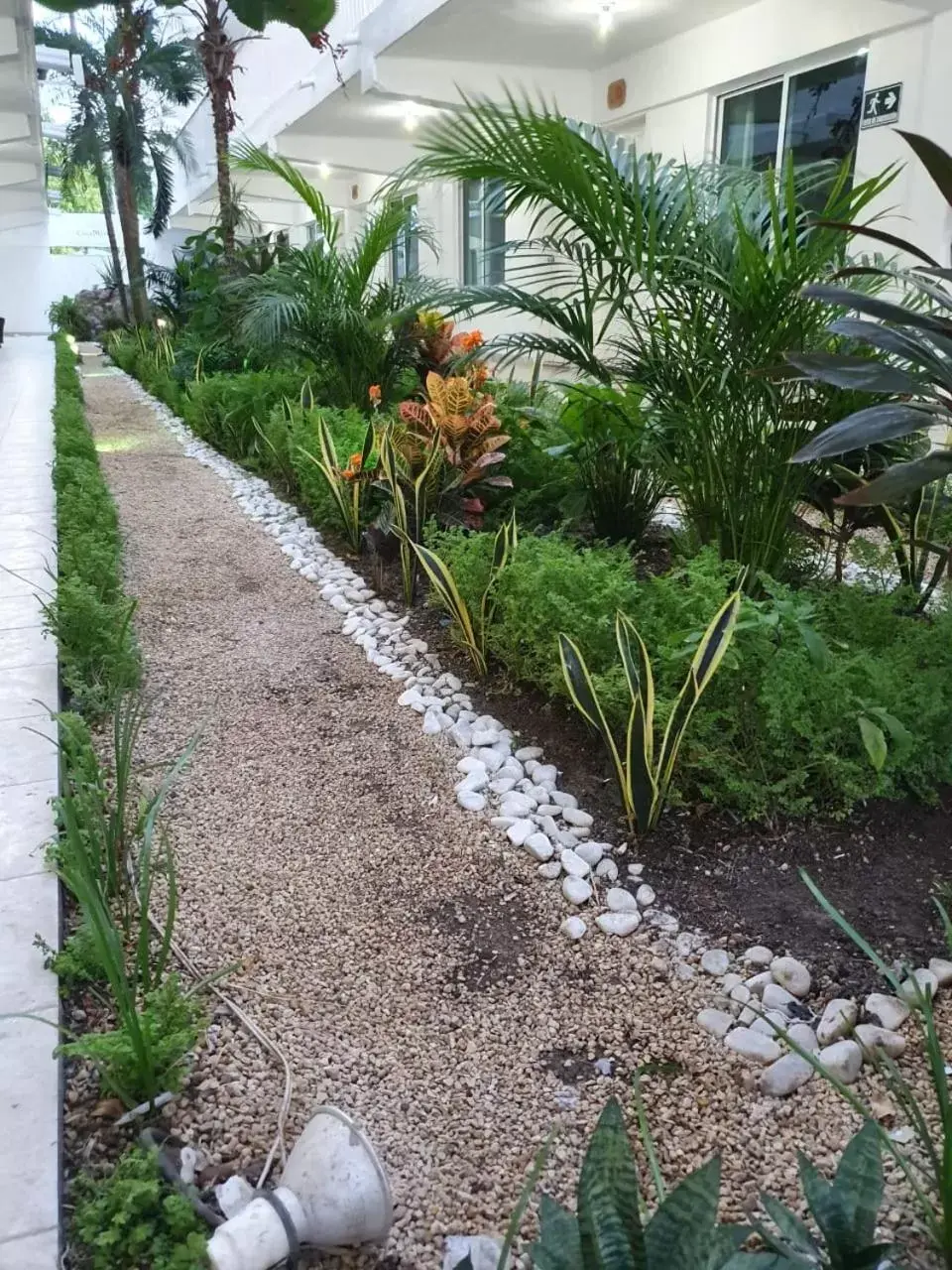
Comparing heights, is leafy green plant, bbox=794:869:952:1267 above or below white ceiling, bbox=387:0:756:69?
below

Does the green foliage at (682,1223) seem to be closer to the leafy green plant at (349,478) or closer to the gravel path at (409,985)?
the gravel path at (409,985)

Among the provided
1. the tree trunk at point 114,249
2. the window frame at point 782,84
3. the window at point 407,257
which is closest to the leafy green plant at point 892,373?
the window frame at point 782,84

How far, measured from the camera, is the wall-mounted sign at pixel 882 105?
5117 mm

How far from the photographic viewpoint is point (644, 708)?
208 cm

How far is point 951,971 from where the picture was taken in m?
1.78

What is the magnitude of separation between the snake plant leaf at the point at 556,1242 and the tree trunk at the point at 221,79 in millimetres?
9154

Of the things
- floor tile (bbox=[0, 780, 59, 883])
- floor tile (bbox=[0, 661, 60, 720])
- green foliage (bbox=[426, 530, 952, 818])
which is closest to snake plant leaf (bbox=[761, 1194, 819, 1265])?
green foliage (bbox=[426, 530, 952, 818])

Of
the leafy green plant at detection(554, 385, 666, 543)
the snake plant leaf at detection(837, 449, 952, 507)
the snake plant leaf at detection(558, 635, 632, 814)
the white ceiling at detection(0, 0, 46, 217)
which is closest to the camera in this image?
the snake plant leaf at detection(837, 449, 952, 507)

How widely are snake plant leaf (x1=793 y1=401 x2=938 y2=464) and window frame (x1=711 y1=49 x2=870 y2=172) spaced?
4057mm

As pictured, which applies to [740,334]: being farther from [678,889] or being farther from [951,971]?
[951,971]

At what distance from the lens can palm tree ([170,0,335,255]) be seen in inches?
312

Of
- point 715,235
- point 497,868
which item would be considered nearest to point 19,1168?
point 497,868

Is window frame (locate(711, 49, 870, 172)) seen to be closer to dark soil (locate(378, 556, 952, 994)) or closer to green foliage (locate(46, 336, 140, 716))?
green foliage (locate(46, 336, 140, 716))

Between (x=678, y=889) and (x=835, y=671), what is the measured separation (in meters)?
0.60
